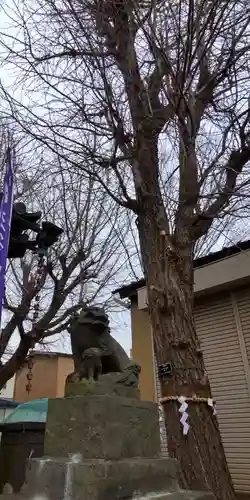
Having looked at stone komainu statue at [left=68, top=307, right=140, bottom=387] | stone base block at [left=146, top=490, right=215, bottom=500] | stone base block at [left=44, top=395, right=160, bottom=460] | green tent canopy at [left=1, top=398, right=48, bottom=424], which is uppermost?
green tent canopy at [left=1, top=398, right=48, bottom=424]

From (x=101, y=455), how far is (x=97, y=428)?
0.50ft

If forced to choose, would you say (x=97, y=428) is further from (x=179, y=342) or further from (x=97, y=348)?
(x=179, y=342)

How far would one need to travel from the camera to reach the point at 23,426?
257 inches

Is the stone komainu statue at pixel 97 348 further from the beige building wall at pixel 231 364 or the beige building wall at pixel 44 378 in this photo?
the beige building wall at pixel 44 378

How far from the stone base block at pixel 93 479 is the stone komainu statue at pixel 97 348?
57 cm

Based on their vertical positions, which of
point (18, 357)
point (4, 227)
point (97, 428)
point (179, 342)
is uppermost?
point (4, 227)

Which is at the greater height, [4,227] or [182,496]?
[4,227]

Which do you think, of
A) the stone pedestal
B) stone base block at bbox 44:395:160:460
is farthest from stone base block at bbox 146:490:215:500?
stone base block at bbox 44:395:160:460

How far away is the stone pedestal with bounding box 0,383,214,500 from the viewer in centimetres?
240

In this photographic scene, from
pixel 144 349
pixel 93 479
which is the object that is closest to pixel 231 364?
pixel 144 349

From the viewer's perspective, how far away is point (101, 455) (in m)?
2.53

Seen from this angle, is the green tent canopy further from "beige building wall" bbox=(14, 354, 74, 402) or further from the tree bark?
"beige building wall" bbox=(14, 354, 74, 402)

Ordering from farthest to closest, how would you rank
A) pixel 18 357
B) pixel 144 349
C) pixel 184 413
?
pixel 144 349
pixel 18 357
pixel 184 413

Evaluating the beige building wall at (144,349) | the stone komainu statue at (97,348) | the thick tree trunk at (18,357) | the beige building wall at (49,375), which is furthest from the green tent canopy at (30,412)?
the beige building wall at (49,375)
